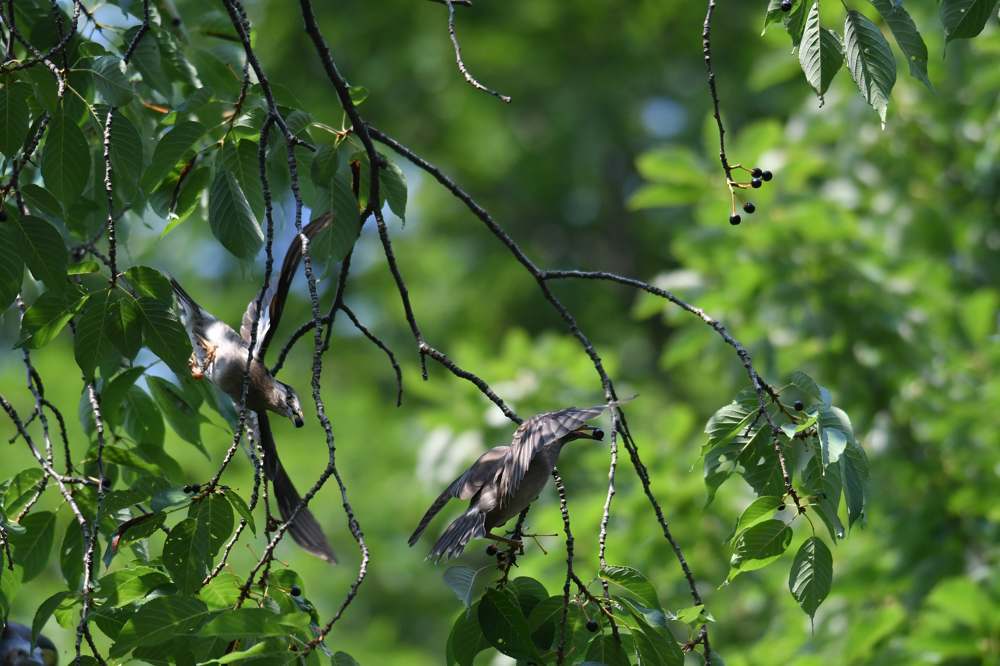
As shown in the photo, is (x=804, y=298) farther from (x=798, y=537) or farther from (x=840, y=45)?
(x=840, y=45)

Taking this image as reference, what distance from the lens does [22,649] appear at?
1.90 meters

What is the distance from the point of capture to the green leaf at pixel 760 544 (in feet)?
5.53

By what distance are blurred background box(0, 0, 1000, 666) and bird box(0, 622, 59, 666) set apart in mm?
740

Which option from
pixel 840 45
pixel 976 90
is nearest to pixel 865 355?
pixel 976 90

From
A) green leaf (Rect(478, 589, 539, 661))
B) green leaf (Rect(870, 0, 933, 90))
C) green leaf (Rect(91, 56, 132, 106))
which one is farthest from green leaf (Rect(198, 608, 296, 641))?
green leaf (Rect(870, 0, 933, 90))

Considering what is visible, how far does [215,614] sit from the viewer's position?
1.58 metres

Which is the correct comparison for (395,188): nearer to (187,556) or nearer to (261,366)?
(261,366)

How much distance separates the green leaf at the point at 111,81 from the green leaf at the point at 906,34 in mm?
1269

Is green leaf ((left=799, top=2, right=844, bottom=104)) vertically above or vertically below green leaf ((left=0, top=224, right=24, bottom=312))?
above

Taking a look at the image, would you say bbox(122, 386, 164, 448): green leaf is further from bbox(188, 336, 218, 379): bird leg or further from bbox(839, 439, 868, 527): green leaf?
bbox(839, 439, 868, 527): green leaf

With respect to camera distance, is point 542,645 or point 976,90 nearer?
point 542,645

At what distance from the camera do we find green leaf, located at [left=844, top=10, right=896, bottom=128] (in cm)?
171

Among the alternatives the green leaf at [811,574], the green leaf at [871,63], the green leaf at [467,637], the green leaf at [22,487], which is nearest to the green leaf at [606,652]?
the green leaf at [467,637]

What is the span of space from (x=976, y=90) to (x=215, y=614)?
4319mm
